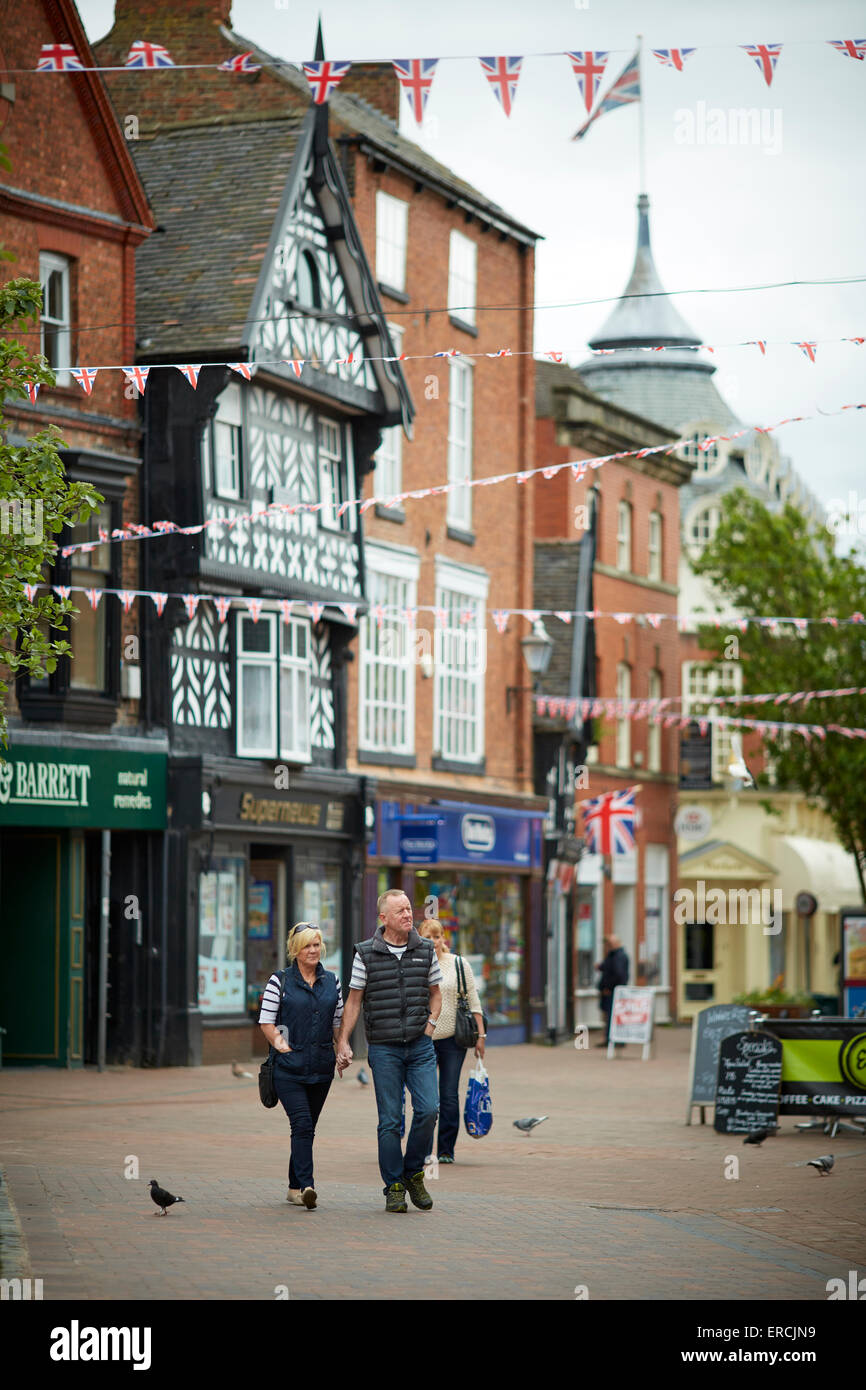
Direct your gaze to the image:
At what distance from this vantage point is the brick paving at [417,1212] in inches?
388

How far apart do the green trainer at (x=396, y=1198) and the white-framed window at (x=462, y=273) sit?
23.0 meters

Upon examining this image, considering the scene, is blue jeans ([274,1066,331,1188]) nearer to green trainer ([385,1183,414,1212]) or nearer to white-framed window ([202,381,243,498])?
green trainer ([385,1183,414,1212])

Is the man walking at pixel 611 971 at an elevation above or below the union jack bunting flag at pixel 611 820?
below

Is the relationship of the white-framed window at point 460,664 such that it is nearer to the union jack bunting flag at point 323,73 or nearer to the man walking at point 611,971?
the man walking at point 611,971

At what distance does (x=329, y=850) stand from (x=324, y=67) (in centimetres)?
1480

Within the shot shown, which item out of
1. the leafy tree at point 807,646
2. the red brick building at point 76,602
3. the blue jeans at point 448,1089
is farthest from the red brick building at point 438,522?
the blue jeans at point 448,1089

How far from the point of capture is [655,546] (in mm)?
45438

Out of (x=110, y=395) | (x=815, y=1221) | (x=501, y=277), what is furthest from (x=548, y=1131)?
(x=501, y=277)

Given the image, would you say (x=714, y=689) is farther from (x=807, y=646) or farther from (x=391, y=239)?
(x=391, y=239)

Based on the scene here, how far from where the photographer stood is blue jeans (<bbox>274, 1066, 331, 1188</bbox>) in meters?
12.6

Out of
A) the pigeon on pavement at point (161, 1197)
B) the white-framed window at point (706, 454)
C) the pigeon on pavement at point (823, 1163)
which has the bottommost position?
the pigeon on pavement at point (823, 1163)

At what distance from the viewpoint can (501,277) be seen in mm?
35844
